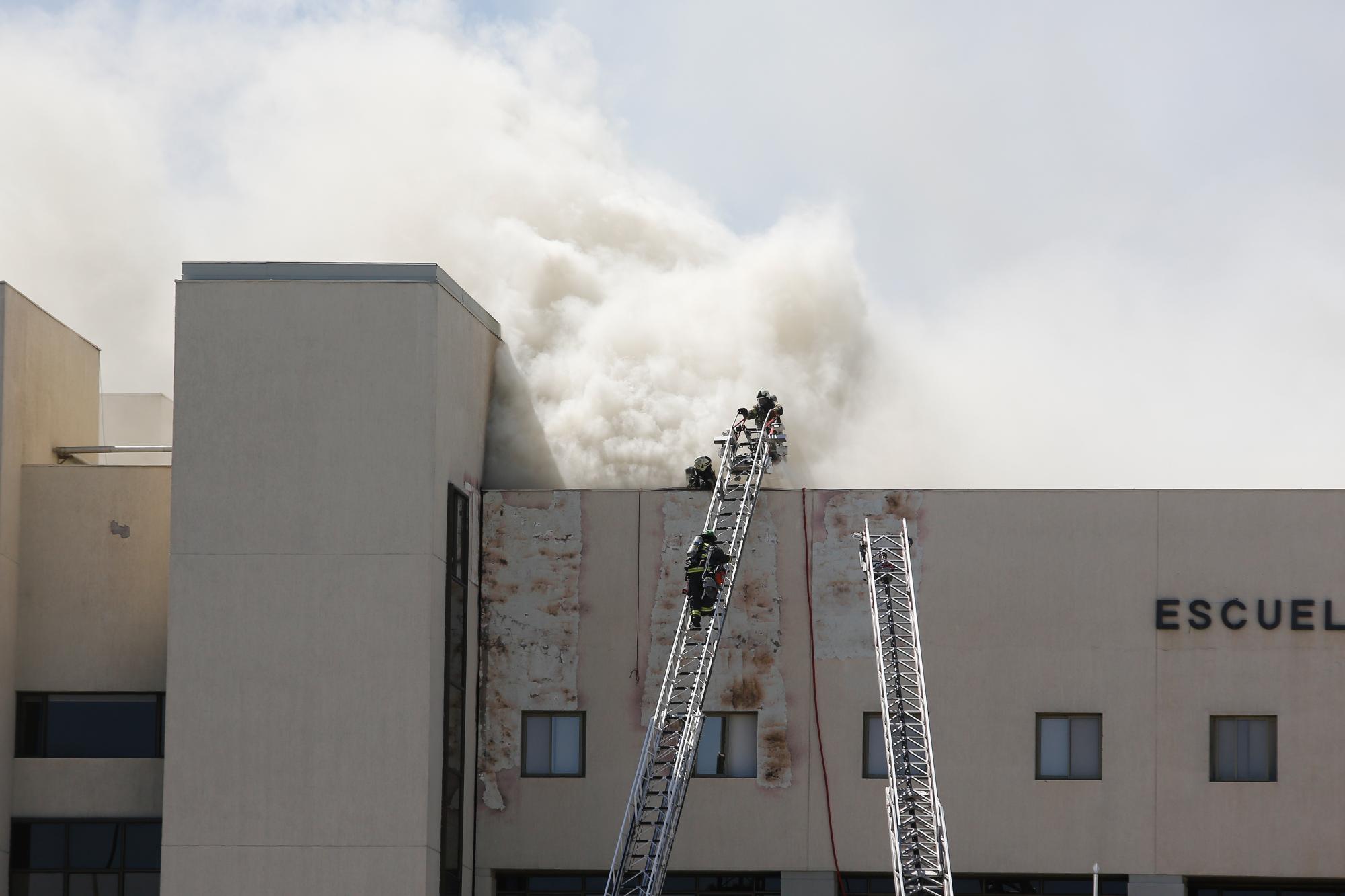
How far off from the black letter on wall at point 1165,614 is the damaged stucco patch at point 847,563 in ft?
13.6

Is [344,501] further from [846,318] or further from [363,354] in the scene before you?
[846,318]

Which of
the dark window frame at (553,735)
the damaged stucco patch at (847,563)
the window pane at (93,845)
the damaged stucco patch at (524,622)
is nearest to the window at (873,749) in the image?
the damaged stucco patch at (847,563)

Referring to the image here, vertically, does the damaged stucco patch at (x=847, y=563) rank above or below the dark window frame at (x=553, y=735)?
above

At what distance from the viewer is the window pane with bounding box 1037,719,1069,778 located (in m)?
39.7

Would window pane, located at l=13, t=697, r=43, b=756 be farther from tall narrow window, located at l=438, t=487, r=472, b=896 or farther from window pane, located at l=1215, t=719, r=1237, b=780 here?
window pane, located at l=1215, t=719, r=1237, b=780

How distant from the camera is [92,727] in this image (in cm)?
3950

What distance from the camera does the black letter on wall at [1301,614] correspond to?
39625 mm

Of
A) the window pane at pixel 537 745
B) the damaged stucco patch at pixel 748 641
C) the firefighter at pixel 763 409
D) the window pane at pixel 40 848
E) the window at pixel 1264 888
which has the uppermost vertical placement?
the firefighter at pixel 763 409

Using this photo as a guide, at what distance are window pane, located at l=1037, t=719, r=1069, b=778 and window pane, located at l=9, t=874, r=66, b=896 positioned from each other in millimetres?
16611

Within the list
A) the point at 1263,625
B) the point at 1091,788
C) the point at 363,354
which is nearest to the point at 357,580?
the point at 363,354

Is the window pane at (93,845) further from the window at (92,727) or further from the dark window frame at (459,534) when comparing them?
the dark window frame at (459,534)

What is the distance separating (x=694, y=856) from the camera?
130 ft

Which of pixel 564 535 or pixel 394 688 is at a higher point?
pixel 564 535

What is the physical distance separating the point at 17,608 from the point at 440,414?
8.15 meters
